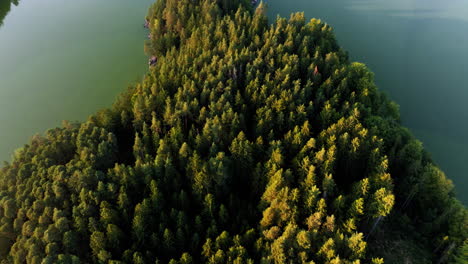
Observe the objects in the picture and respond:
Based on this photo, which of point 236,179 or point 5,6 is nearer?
point 236,179

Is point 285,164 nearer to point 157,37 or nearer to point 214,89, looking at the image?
point 214,89

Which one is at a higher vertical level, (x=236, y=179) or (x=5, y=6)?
(x=5, y=6)

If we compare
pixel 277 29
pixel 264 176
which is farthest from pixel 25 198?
pixel 277 29

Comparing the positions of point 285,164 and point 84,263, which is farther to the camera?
point 285,164

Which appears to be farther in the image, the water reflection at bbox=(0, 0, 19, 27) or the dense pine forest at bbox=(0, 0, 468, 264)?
the water reflection at bbox=(0, 0, 19, 27)

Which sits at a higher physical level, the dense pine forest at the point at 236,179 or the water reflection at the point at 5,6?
the water reflection at the point at 5,6

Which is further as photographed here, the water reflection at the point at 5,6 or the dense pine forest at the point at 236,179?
the water reflection at the point at 5,6

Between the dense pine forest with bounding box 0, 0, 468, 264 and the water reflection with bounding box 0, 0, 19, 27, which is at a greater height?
the water reflection with bounding box 0, 0, 19, 27

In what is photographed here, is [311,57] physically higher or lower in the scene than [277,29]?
lower
